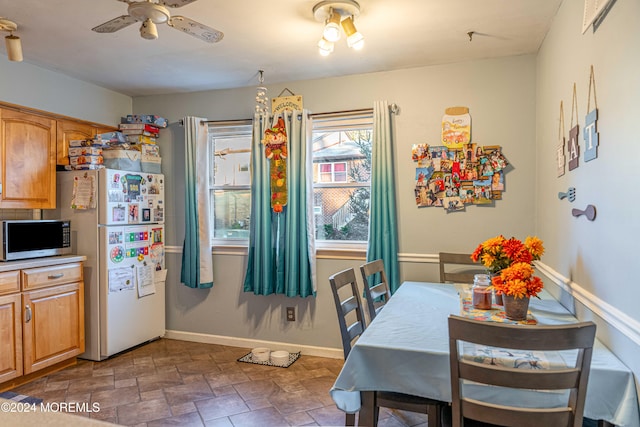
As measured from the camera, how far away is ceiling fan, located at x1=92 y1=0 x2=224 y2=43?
1.82m

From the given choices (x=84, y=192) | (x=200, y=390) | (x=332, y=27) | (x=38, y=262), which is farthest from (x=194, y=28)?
(x=200, y=390)

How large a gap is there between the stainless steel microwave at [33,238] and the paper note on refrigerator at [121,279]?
40 cm

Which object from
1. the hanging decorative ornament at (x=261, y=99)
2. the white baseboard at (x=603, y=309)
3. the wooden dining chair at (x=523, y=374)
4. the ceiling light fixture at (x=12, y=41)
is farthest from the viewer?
the hanging decorative ornament at (x=261, y=99)

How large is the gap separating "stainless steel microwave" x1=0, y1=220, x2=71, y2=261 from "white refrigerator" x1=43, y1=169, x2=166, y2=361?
0.52 feet

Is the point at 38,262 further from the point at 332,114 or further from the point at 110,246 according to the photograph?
the point at 332,114

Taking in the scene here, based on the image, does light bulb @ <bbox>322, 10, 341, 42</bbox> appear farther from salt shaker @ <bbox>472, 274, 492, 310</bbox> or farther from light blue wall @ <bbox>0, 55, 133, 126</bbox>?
light blue wall @ <bbox>0, 55, 133, 126</bbox>

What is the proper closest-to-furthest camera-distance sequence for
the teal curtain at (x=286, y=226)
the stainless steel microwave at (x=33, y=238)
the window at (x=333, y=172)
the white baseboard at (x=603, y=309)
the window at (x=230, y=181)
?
1. the white baseboard at (x=603, y=309)
2. the stainless steel microwave at (x=33, y=238)
3. the teal curtain at (x=286, y=226)
4. the window at (x=333, y=172)
5. the window at (x=230, y=181)

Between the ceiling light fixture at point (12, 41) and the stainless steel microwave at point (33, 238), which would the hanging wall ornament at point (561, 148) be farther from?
the stainless steel microwave at point (33, 238)

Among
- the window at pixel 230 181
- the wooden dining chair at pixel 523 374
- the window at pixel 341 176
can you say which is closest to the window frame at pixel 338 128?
the window at pixel 341 176

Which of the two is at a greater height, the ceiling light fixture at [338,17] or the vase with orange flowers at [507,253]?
the ceiling light fixture at [338,17]

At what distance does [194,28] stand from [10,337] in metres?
2.46

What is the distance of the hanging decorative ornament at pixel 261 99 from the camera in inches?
131

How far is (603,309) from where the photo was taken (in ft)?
5.11

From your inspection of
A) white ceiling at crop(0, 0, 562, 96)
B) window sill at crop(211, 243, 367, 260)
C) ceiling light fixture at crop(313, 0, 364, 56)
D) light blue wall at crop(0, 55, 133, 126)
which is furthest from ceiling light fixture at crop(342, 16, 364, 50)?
light blue wall at crop(0, 55, 133, 126)
